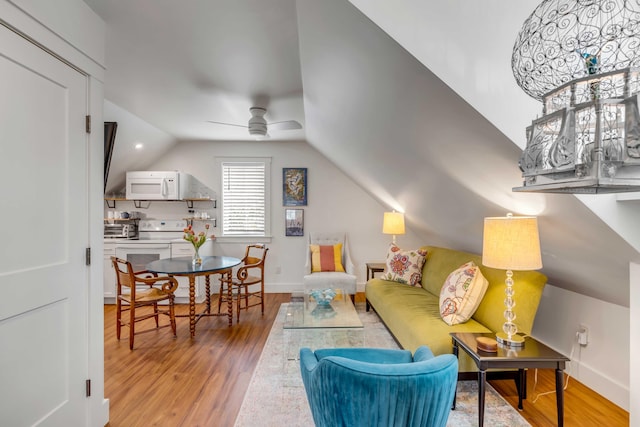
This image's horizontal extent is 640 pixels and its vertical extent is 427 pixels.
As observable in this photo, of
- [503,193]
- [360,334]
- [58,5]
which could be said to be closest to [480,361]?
[503,193]

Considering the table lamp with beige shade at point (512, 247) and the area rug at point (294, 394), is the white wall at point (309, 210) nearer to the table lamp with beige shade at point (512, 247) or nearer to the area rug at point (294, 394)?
the area rug at point (294, 394)

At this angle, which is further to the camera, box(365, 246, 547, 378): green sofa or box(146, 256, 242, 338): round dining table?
box(146, 256, 242, 338): round dining table

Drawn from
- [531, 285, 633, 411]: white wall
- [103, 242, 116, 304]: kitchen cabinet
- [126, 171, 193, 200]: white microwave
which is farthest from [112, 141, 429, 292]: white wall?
[531, 285, 633, 411]: white wall

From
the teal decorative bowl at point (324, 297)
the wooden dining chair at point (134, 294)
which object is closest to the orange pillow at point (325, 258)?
the teal decorative bowl at point (324, 297)

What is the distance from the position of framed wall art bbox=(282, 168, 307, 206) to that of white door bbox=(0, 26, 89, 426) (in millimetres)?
3466

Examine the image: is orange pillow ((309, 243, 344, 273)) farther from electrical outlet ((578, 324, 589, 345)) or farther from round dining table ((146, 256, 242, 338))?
electrical outlet ((578, 324, 589, 345))

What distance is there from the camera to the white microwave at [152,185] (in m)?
4.68

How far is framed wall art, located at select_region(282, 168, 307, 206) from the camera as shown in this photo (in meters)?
5.23

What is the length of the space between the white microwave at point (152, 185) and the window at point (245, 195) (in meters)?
0.78

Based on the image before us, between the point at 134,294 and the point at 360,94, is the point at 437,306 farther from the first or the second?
the point at 134,294

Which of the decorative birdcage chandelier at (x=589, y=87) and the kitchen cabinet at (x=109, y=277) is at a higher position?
the decorative birdcage chandelier at (x=589, y=87)

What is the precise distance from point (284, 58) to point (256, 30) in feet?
1.32

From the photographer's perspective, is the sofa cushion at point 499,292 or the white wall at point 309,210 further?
the white wall at point 309,210

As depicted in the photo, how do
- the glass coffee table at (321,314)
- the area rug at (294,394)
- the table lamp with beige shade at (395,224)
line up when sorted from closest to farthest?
the area rug at (294,394)
the glass coffee table at (321,314)
the table lamp with beige shade at (395,224)
